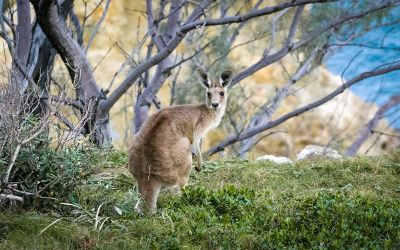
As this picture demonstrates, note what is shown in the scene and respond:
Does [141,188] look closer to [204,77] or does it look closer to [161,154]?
[161,154]

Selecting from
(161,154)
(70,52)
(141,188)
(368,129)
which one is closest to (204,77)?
(70,52)

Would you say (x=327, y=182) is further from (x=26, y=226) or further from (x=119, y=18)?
(x=119, y=18)

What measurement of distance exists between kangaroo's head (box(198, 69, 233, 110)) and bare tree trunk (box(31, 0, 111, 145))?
1163 mm

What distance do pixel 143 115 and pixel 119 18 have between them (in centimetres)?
1210

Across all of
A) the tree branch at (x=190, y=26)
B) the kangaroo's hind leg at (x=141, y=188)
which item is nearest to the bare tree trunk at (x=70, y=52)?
the tree branch at (x=190, y=26)

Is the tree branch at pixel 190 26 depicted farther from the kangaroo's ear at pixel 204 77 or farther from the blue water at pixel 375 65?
the blue water at pixel 375 65

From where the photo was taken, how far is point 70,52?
823 cm

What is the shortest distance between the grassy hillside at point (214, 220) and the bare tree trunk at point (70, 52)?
133cm

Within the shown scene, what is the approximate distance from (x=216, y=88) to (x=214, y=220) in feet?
7.37

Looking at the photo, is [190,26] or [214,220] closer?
[214,220]

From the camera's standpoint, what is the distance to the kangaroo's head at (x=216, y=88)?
753 cm

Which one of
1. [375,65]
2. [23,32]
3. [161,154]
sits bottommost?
[161,154]

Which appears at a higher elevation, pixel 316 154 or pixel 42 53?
pixel 42 53

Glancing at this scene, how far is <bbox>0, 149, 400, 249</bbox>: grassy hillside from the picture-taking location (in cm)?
519
